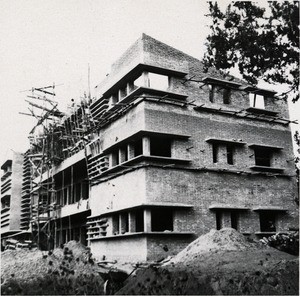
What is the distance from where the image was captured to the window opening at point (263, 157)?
23.0m

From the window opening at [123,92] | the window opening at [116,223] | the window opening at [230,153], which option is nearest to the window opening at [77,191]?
the window opening at [116,223]

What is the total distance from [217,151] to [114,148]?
520 centimetres

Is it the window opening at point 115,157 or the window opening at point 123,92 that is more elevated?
the window opening at point 123,92

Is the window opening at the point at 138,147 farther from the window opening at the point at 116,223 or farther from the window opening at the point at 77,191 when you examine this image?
the window opening at the point at 77,191

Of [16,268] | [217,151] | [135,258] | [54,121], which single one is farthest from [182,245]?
[54,121]

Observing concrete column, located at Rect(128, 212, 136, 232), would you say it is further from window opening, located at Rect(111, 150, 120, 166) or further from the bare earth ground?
the bare earth ground

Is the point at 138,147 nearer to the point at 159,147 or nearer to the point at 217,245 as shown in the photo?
the point at 159,147

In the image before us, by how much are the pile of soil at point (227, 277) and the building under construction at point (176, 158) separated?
17.1ft

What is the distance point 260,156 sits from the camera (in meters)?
23.5

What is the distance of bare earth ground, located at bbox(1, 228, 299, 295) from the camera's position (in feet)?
32.5

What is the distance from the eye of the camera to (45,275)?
1217 centimetres

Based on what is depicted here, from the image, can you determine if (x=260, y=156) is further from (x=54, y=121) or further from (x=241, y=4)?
(x=54, y=121)

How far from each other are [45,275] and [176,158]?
29.2 feet

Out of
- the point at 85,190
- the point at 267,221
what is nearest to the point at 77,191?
the point at 85,190
